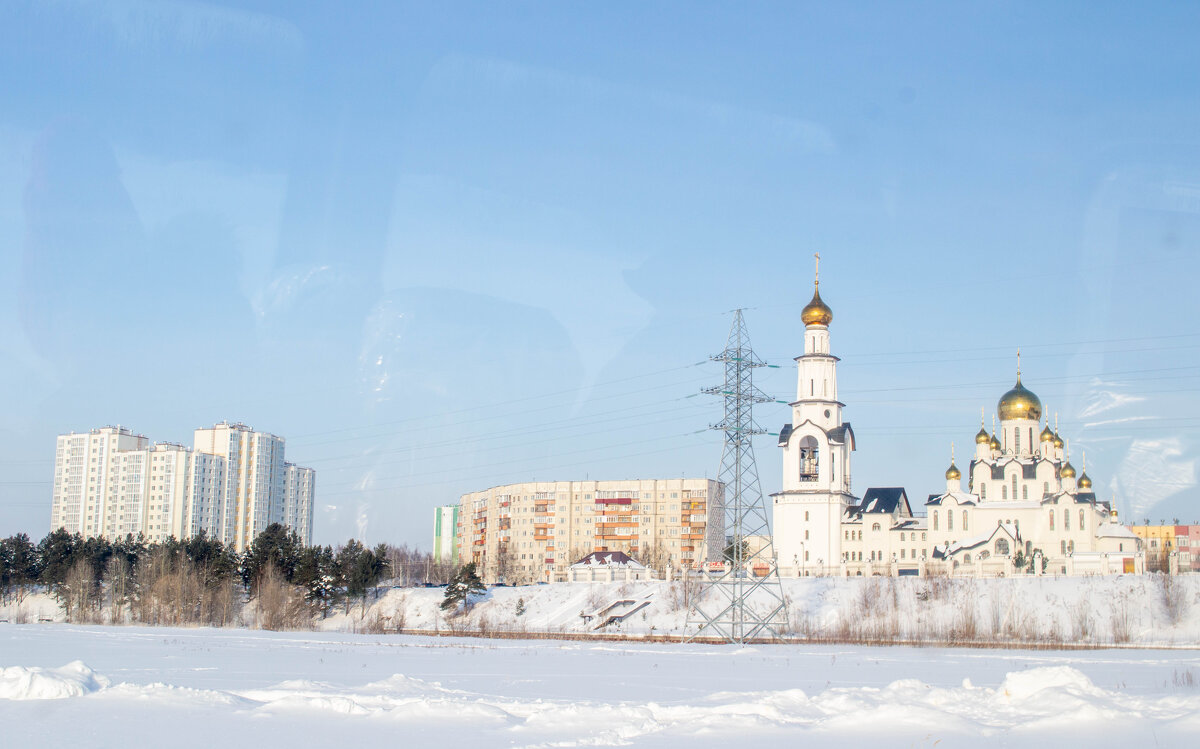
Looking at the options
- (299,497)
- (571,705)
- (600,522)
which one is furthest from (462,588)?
(299,497)

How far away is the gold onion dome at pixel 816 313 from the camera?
82.5m

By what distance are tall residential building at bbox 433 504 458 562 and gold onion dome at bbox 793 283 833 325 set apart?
95.0 metres

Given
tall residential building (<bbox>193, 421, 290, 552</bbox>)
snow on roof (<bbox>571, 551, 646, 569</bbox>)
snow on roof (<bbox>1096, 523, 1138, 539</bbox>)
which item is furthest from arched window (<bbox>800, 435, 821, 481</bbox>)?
tall residential building (<bbox>193, 421, 290, 552</bbox>)

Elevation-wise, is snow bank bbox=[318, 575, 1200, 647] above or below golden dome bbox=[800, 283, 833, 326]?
below

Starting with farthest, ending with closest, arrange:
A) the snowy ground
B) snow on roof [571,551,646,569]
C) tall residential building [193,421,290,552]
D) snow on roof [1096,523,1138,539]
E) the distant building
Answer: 1. tall residential building [193,421,290,552]
2. the distant building
3. snow on roof [1096,523,1138,539]
4. snow on roof [571,551,646,569]
5. the snowy ground

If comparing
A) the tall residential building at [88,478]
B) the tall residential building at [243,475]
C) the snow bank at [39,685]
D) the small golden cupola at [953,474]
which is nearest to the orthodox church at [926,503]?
the small golden cupola at [953,474]

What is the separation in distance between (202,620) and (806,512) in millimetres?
41637

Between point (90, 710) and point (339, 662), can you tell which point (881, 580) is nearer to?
point (339, 662)

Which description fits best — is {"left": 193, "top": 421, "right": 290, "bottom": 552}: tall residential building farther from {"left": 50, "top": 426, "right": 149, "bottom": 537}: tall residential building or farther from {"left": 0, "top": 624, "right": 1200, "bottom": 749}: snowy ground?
{"left": 0, "top": 624, "right": 1200, "bottom": 749}: snowy ground

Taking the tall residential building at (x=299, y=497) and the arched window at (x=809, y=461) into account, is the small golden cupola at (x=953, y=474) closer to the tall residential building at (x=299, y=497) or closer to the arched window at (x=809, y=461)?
the arched window at (x=809, y=461)

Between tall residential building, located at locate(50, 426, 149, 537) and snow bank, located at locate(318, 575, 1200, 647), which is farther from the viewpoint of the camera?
A: tall residential building, located at locate(50, 426, 149, 537)

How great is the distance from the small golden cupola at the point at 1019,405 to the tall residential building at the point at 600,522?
1338 inches

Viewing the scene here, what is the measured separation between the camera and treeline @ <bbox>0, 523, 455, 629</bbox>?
6588 cm

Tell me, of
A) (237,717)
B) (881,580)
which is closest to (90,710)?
(237,717)
